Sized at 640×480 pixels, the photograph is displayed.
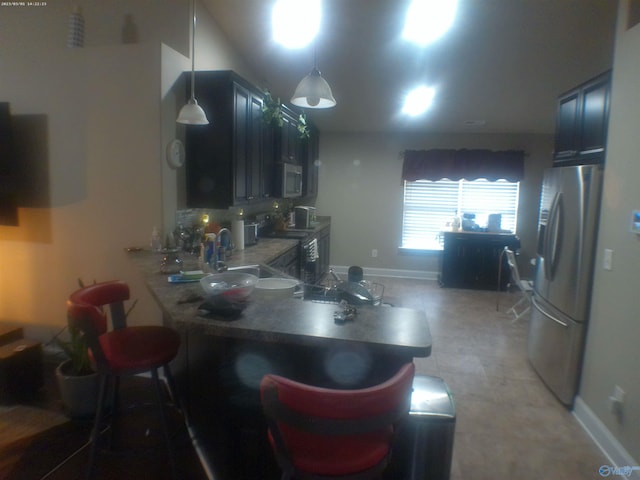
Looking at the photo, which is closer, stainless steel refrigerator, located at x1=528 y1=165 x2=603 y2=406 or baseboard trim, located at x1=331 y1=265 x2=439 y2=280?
stainless steel refrigerator, located at x1=528 y1=165 x2=603 y2=406

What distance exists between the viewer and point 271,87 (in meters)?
4.58

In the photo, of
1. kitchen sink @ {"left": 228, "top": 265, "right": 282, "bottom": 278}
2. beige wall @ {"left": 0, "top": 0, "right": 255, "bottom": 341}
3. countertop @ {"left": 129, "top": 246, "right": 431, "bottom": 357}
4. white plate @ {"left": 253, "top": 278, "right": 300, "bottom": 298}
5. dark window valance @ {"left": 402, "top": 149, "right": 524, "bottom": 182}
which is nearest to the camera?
countertop @ {"left": 129, "top": 246, "right": 431, "bottom": 357}

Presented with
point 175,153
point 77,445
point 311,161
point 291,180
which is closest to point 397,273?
point 311,161

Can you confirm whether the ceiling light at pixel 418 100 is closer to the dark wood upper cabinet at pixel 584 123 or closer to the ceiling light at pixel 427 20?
the ceiling light at pixel 427 20

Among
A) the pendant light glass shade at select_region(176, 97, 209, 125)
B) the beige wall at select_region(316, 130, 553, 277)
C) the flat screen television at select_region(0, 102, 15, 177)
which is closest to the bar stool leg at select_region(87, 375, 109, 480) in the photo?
the pendant light glass shade at select_region(176, 97, 209, 125)

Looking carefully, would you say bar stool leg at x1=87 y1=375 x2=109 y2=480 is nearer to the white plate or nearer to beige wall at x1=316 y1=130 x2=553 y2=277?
the white plate

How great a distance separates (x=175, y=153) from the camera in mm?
2832

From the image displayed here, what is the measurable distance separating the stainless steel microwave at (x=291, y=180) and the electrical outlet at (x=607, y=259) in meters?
2.94

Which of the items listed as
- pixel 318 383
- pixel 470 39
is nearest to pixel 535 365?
pixel 318 383

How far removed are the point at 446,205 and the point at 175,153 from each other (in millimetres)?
4687

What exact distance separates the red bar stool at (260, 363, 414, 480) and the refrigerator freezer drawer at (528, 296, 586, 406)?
2057 millimetres

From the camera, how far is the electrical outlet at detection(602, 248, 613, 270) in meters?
2.30

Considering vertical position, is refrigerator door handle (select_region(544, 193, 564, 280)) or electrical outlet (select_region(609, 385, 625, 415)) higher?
refrigerator door handle (select_region(544, 193, 564, 280))

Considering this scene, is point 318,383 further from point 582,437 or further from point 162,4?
point 162,4
